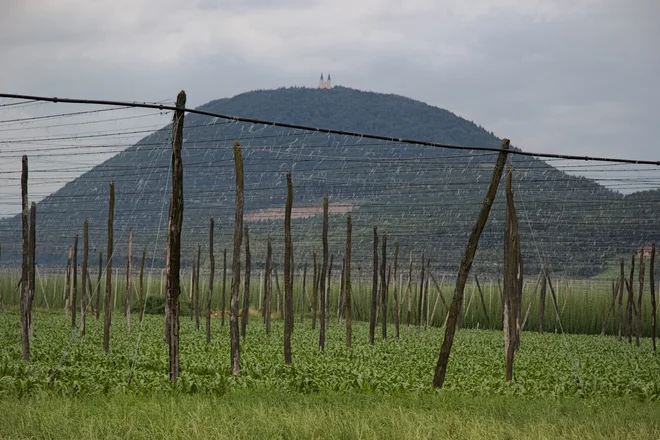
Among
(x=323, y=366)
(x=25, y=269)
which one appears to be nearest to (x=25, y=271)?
(x=25, y=269)

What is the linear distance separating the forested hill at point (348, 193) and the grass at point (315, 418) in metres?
2.21

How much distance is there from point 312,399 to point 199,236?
230 ft

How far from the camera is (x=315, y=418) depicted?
1027 centimetres

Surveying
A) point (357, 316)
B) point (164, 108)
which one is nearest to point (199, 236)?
point (357, 316)

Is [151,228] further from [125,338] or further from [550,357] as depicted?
[550,357]

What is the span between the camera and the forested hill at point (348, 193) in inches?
1645

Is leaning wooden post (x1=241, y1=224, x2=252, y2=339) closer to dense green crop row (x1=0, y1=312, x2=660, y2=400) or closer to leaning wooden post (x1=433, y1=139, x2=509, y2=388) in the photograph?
dense green crop row (x1=0, y1=312, x2=660, y2=400)

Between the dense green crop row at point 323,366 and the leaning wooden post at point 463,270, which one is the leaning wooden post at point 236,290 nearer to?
the dense green crop row at point 323,366

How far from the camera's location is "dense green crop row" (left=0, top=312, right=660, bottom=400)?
551 inches

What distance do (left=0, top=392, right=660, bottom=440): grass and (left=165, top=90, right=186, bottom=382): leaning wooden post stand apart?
1.51m

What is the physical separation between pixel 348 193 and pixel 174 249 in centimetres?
2736

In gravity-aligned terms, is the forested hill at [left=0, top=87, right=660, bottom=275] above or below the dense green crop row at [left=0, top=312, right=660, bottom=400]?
above

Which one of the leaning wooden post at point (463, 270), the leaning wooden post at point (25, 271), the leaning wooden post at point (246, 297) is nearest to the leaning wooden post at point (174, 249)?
the leaning wooden post at point (463, 270)

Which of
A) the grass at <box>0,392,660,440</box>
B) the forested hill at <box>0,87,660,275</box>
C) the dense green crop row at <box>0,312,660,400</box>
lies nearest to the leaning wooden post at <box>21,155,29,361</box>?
the dense green crop row at <box>0,312,660,400</box>
